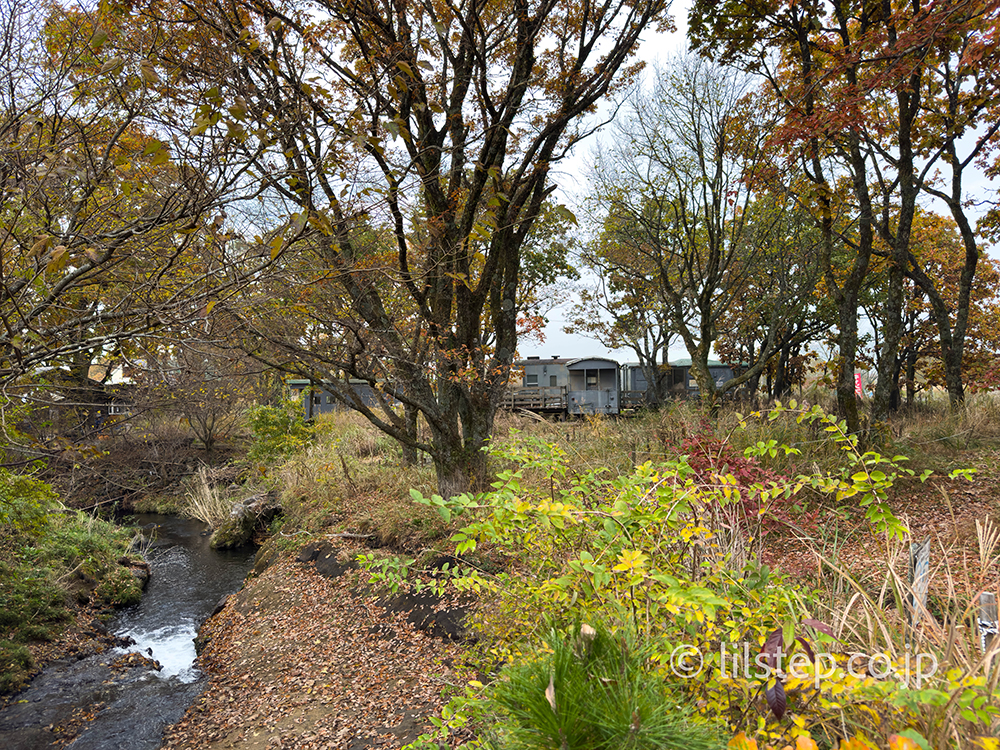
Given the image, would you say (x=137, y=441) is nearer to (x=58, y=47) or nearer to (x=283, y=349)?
(x=283, y=349)

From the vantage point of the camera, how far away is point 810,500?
681 centimetres

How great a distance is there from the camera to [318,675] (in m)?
5.59

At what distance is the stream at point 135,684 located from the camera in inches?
208

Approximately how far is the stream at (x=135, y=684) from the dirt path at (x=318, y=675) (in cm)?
32

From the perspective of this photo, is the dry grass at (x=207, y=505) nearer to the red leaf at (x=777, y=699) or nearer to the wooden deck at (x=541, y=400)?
the wooden deck at (x=541, y=400)

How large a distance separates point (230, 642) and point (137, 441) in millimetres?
11737

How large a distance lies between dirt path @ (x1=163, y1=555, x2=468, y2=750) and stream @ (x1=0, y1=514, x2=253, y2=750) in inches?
12.5

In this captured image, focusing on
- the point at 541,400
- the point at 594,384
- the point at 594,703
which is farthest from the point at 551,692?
the point at 594,384

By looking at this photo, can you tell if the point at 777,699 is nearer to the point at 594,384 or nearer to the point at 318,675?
the point at 318,675

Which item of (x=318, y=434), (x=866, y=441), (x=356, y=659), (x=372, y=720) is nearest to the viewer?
(x=372, y=720)

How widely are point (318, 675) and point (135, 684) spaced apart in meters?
2.56

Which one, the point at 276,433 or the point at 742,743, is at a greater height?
the point at 742,743

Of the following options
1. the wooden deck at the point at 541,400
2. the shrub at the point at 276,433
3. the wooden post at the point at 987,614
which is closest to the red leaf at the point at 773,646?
the wooden post at the point at 987,614

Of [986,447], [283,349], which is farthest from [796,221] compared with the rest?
[283,349]
